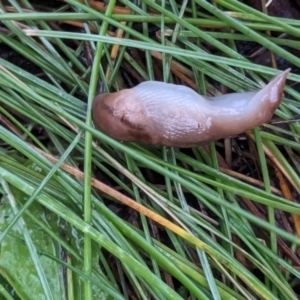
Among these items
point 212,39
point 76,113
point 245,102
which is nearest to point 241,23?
point 212,39

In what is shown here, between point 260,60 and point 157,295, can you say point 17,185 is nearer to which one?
point 157,295

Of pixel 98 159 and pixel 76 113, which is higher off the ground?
pixel 76 113

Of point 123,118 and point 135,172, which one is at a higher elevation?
point 123,118
